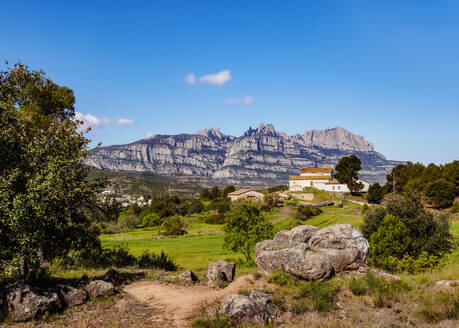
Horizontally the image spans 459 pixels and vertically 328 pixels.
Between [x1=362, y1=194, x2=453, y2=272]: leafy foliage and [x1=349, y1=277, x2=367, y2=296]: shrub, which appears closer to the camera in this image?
[x1=349, y1=277, x2=367, y2=296]: shrub

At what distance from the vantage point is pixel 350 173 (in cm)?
12375

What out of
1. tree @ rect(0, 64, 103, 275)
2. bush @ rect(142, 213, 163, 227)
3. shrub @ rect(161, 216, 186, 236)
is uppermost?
tree @ rect(0, 64, 103, 275)

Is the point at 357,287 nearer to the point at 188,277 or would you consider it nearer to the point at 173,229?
the point at 188,277

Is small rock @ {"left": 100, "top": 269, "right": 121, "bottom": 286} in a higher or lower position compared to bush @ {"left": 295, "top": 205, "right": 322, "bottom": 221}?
higher

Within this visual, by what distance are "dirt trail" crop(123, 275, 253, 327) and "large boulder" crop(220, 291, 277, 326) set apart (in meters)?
1.99

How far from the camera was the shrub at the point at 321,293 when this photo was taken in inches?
560

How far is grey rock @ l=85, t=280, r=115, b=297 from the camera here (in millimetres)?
16359

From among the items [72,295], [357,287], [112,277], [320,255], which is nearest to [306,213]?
[320,255]

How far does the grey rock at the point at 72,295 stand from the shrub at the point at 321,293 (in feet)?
36.0

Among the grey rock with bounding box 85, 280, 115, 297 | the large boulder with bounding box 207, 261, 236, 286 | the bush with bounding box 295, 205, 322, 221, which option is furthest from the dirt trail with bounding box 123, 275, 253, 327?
the bush with bounding box 295, 205, 322, 221

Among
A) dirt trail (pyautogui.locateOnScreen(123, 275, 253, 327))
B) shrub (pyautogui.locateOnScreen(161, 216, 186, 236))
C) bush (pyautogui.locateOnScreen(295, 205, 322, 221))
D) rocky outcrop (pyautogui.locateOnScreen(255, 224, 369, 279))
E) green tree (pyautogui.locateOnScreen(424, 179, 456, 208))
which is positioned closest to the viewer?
dirt trail (pyautogui.locateOnScreen(123, 275, 253, 327))

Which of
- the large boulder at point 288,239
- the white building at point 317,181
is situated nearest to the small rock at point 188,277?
the large boulder at point 288,239

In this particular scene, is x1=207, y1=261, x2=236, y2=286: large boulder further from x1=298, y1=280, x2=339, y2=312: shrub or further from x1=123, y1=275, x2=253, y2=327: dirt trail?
x1=298, y1=280, x2=339, y2=312: shrub

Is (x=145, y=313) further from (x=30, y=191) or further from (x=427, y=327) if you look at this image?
(x=427, y=327)
